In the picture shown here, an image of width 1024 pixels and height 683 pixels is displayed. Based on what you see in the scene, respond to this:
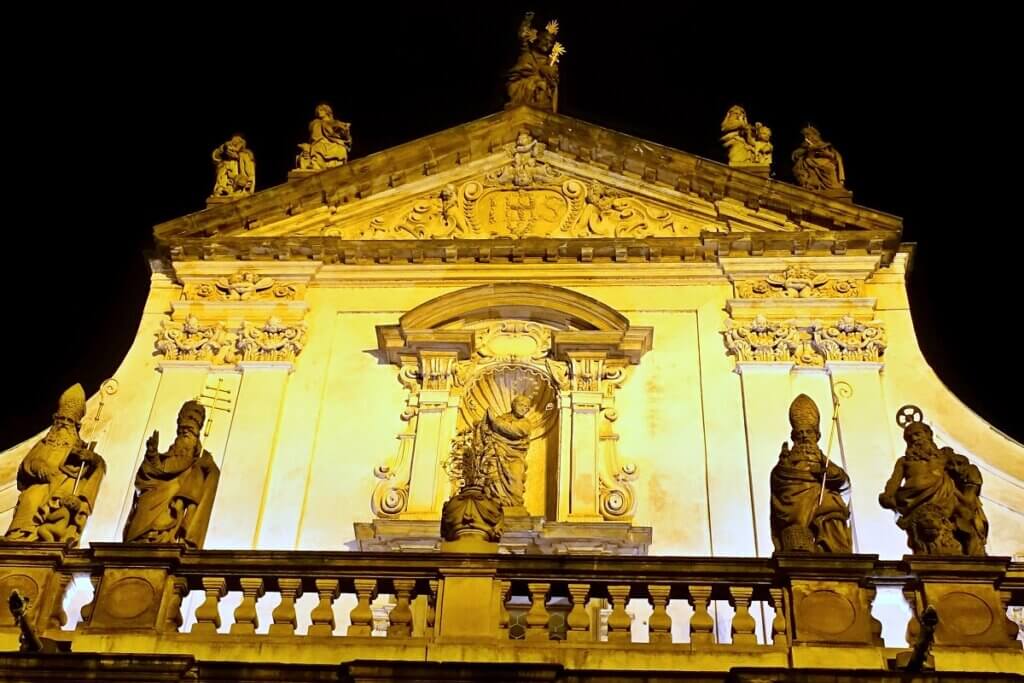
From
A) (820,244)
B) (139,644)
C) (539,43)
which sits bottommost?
(139,644)

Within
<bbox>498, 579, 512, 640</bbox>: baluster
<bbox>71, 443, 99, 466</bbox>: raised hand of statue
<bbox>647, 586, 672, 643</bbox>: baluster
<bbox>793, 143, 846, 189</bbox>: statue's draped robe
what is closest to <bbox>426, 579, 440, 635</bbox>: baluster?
<bbox>498, 579, 512, 640</bbox>: baluster

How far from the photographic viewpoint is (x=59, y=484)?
37.9ft

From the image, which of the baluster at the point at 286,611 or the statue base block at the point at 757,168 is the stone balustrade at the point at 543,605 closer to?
the baluster at the point at 286,611

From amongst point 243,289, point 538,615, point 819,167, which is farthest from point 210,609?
point 819,167

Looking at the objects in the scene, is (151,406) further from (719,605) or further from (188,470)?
(719,605)

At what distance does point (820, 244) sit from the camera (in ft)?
51.4

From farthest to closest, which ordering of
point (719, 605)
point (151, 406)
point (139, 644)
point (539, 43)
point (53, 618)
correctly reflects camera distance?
point (539, 43) → point (151, 406) → point (719, 605) → point (53, 618) → point (139, 644)

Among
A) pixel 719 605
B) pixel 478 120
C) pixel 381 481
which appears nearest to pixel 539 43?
pixel 478 120

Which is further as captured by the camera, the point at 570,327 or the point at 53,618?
the point at 570,327

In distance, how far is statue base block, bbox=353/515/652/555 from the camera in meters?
13.1

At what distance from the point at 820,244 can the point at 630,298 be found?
103 inches

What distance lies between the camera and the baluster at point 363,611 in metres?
9.80

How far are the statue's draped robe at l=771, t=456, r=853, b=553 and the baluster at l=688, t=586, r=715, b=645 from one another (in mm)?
884

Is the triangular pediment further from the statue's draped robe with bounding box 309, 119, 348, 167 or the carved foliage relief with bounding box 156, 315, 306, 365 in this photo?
the carved foliage relief with bounding box 156, 315, 306, 365
